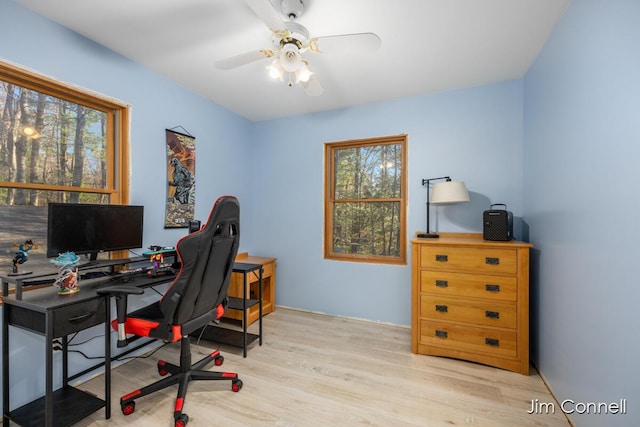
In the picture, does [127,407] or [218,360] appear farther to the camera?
[218,360]

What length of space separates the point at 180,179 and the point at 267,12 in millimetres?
1928

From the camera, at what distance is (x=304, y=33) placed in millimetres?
1640

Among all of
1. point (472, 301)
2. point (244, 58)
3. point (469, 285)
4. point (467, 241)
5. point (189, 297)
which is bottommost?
point (472, 301)

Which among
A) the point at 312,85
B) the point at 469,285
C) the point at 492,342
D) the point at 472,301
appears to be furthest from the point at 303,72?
the point at 492,342

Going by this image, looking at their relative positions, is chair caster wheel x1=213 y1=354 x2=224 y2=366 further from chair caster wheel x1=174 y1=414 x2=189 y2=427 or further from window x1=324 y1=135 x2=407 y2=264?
window x1=324 y1=135 x2=407 y2=264

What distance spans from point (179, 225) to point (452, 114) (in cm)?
306

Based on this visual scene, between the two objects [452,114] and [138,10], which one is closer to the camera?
[138,10]

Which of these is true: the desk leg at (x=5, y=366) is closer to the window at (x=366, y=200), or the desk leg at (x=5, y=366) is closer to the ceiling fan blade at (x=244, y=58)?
the ceiling fan blade at (x=244, y=58)

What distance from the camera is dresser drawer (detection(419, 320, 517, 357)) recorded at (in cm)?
222

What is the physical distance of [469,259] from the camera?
2.33 m

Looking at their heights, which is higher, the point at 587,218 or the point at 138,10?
the point at 138,10

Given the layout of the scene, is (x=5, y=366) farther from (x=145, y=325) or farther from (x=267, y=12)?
(x=267, y=12)

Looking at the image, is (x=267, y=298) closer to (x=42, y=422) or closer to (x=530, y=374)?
(x=42, y=422)

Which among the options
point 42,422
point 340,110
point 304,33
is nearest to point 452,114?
point 340,110
